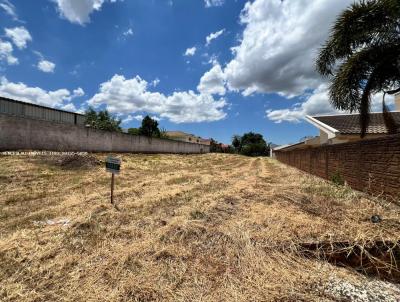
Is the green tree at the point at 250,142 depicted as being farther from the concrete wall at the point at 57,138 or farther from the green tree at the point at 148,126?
the concrete wall at the point at 57,138

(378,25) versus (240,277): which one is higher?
(378,25)

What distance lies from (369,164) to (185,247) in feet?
18.2

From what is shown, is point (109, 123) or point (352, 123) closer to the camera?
point (352, 123)

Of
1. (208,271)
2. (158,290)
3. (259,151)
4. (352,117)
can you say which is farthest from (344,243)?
(259,151)

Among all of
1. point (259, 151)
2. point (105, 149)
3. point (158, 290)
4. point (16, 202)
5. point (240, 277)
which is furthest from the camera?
point (259, 151)

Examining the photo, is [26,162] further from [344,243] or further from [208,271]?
[344,243]

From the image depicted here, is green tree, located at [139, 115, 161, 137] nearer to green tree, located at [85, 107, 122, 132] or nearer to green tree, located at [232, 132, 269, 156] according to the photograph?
green tree, located at [85, 107, 122, 132]

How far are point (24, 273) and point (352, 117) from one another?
829 inches

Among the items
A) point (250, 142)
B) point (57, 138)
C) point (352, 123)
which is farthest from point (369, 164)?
point (250, 142)

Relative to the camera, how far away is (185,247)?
11.5 feet

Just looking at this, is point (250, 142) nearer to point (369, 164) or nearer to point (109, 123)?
point (109, 123)

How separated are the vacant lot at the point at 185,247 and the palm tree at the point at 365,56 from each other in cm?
410

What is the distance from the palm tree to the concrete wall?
1663 cm

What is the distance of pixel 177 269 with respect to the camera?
2.92m
